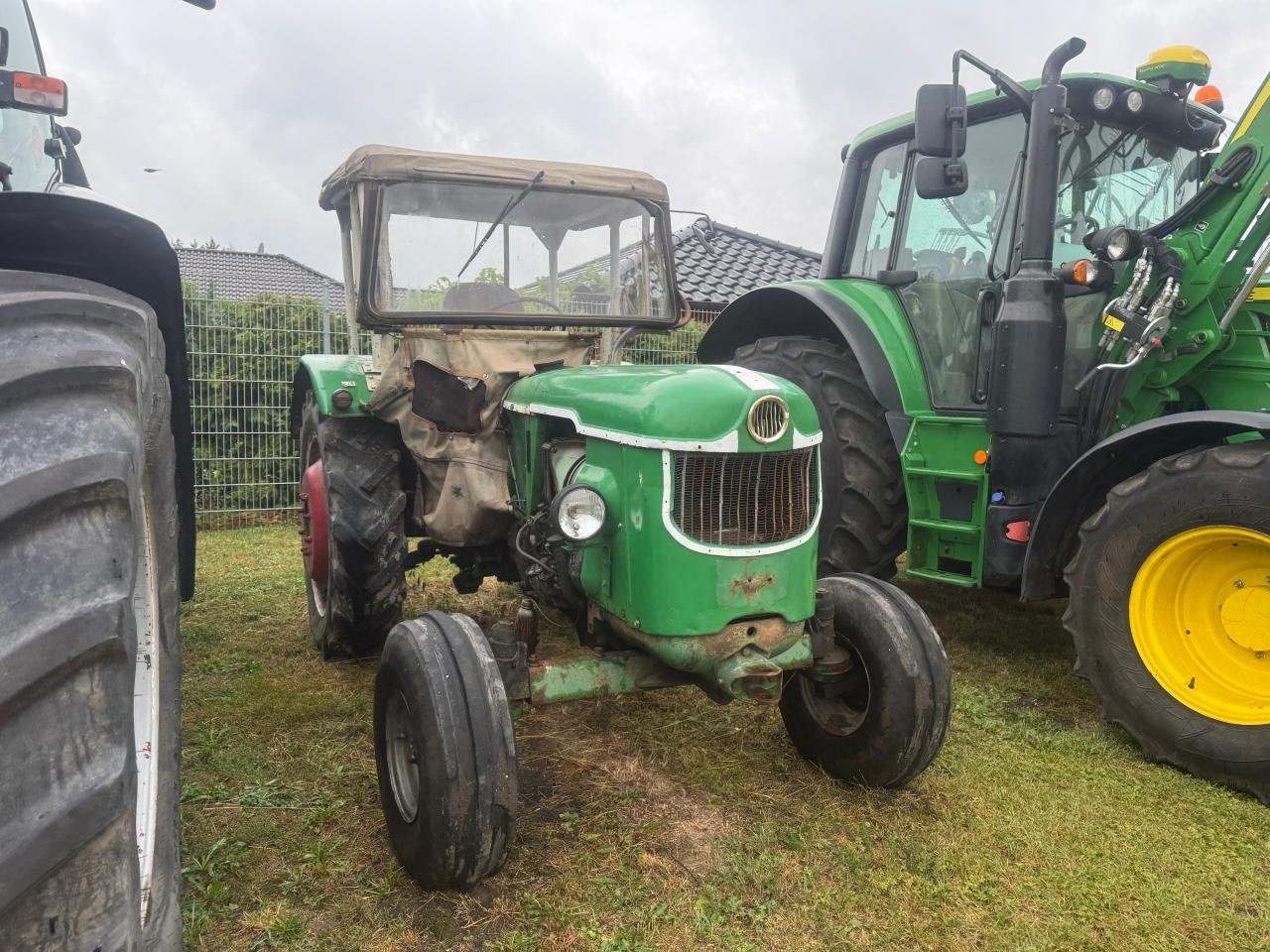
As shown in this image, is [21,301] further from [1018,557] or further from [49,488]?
[1018,557]

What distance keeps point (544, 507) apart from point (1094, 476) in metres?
1.92

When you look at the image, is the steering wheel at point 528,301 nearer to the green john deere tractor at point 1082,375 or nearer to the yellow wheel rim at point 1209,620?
the green john deere tractor at point 1082,375

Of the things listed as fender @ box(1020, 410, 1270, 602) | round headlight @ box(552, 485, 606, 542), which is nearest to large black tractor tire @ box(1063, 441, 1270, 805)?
fender @ box(1020, 410, 1270, 602)

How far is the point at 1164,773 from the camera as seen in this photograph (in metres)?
2.85

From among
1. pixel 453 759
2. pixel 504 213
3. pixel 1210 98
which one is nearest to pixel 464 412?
pixel 504 213

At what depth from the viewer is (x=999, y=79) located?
10.4ft

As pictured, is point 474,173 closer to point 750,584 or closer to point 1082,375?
point 750,584

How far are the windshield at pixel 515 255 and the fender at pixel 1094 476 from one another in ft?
5.21

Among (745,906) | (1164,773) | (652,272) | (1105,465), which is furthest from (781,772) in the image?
(652,272)

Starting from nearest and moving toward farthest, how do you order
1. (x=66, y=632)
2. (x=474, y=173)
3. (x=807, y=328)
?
1. (x=66, y=632)
2. (x=474, y=173)
3. (x=807, y=328)

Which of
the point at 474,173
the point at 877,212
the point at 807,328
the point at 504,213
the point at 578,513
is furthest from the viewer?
the point at 807,328

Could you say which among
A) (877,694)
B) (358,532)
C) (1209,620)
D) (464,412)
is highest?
(464,412)

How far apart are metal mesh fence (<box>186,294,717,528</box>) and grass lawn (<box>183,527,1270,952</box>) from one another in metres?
3.96

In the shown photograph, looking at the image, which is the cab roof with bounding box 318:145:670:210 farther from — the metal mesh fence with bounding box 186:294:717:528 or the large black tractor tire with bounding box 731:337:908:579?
the metal mesh fence with bounding box 186:294:717:528
